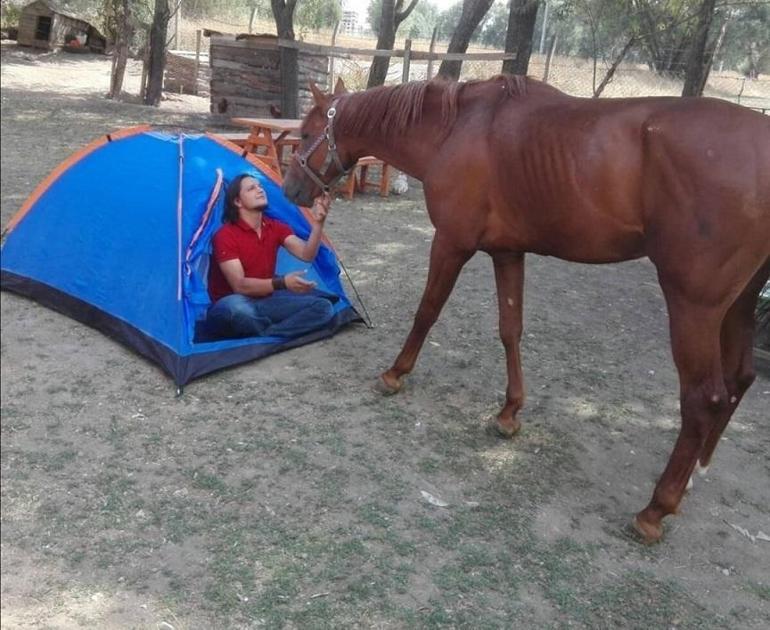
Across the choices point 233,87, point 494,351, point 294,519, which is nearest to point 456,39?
point 233,87

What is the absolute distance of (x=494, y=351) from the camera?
485 centimetres

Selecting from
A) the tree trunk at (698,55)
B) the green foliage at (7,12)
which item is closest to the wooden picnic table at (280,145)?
the tree trunk at (698,55)

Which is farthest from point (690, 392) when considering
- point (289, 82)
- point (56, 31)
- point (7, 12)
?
point (56, 31)

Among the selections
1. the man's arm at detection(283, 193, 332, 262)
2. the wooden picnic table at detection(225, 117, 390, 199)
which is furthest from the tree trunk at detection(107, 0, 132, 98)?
the man's arm at detection(283, 193, 332, 262)

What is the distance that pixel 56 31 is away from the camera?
788 inches

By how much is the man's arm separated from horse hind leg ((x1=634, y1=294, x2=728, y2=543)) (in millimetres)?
1939

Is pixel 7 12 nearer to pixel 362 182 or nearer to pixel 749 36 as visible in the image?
pixel 362 182

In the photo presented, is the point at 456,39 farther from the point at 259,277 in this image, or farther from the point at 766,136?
the point at 766,136

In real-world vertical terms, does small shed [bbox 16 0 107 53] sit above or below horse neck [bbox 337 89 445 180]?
above

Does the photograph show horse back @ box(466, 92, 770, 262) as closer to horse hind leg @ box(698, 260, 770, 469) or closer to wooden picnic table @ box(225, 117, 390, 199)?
horse hind leg @ box(698, 260, 770, 469)

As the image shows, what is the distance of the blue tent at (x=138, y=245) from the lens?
403 cm

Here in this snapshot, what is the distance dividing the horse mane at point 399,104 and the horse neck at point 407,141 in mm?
12

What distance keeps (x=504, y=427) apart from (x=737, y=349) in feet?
3.83

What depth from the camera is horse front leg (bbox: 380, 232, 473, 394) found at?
3.67 m
